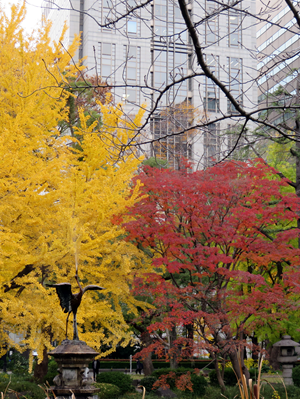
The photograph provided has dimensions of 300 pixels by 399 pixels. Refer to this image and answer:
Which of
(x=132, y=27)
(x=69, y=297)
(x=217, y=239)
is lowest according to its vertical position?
(x=69, y=297)

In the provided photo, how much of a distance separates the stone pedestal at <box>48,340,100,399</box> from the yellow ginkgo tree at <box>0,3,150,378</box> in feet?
3.78

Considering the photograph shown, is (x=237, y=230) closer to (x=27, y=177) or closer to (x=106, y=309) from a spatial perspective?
(x=106, y=309)

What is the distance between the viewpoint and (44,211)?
10.3 m

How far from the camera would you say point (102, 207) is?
10484 millimetres

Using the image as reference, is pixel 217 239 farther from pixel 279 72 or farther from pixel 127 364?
pixel 127 364

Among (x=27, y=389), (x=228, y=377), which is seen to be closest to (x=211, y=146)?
(x=27, y=389)

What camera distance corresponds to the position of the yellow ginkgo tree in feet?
31.1

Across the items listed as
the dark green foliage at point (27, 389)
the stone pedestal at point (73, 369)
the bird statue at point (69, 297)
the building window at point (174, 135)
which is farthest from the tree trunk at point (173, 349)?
the building window at point (174, 135)

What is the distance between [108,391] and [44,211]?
261 inches

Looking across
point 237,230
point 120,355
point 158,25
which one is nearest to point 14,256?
point 237,230

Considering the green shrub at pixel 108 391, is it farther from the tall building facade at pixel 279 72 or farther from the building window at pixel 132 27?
the building window at pixel 132 27

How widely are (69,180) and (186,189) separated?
304 cm

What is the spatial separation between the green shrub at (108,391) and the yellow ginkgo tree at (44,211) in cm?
280

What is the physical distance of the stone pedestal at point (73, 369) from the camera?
27.1 feet
